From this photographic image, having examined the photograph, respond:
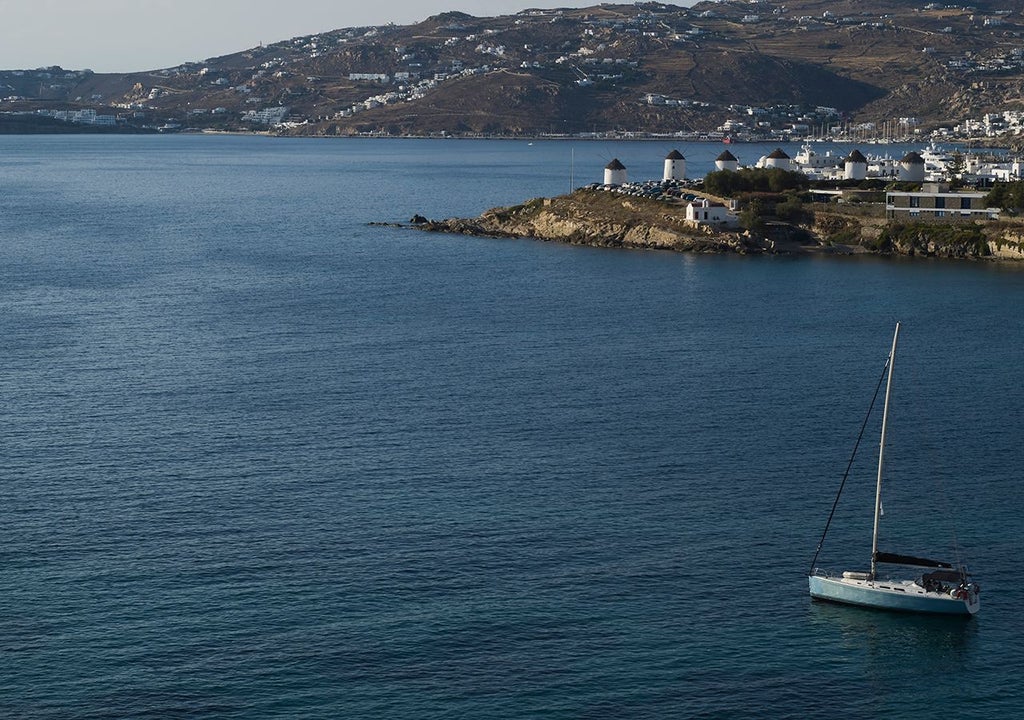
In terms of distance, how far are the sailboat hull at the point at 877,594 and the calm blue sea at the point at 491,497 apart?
30cm

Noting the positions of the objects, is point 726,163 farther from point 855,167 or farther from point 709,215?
point 709,215

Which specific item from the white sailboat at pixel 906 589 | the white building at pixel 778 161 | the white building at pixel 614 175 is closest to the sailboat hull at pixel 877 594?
the white sailboat at pixel 906 589

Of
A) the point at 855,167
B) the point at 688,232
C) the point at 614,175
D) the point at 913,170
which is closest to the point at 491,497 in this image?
the point at 688,232

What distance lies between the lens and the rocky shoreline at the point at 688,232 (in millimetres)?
72562

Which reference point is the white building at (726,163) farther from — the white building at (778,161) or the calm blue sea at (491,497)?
the calm blue sea at (491,497)

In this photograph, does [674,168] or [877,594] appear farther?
[674,168]

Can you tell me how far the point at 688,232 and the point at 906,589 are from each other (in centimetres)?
5260

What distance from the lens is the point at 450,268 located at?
6781 centimetres

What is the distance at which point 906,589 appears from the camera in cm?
2561

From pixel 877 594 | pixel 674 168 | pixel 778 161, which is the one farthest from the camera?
pixel 674 168

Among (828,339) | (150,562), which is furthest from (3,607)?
(828,339)

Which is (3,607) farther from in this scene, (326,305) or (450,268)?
(450,268)

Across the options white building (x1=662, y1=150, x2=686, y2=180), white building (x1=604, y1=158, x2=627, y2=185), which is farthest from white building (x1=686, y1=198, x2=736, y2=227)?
white building (x1=662, y1=150, x2=686, y2=180)

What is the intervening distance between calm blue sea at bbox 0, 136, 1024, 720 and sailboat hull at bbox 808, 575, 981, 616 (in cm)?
30
